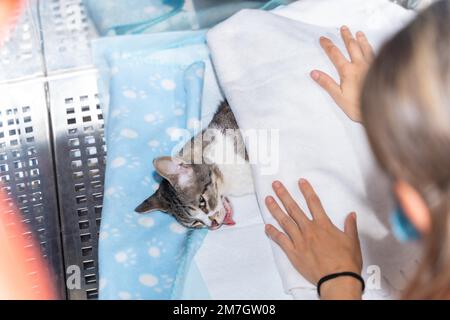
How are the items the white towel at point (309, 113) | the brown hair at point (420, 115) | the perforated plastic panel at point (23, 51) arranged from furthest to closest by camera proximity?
the perforated plastic panel at point (23, 51) < the white towel at point (309, 113) < the brown hair at point (420, 115)

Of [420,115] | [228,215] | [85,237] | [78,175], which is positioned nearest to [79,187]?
[78,175]

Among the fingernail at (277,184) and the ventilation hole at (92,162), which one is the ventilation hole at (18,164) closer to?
the ventilation hole at (92,162)

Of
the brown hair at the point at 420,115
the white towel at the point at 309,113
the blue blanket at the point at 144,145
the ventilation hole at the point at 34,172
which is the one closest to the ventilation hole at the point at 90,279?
the blue blanket at the point at 144,145

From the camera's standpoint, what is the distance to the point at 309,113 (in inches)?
59.1

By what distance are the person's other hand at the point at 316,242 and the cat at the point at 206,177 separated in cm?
15

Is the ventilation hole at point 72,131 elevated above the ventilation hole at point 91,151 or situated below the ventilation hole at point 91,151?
above

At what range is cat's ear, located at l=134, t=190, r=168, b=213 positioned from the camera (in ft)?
4.85

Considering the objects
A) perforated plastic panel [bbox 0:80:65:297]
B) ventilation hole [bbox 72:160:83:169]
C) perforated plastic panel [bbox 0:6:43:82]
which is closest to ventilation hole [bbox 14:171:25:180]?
perforated plastic panel [bbox 0:80:65:297]

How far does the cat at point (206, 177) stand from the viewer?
4.87ft

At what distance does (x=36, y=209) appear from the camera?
5.28 feet

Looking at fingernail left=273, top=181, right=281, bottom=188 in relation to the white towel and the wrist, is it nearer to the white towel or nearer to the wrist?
the white towel

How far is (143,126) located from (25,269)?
454 mm

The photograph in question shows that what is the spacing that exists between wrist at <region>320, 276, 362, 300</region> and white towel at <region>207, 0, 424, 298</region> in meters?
0.08

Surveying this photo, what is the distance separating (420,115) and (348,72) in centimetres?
76
